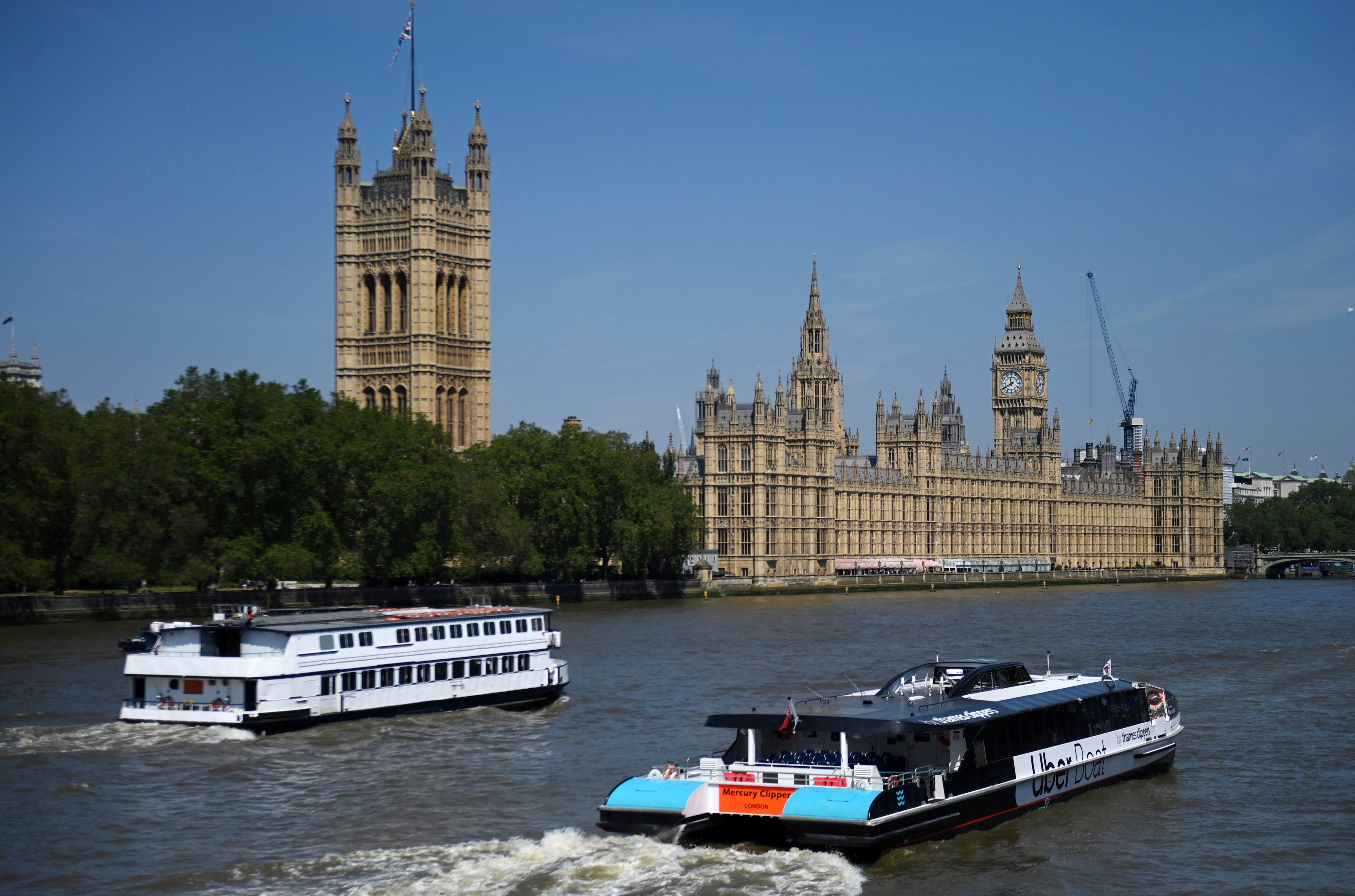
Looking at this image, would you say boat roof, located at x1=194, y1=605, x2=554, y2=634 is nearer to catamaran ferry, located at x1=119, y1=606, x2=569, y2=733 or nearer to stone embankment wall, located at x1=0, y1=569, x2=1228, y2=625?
catamaran ferry, located at x1=119, y1=606, x2=569, y2=733

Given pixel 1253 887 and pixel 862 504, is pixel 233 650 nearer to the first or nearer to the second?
pixel 1253 887

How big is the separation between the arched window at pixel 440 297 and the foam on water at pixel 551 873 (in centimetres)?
10200

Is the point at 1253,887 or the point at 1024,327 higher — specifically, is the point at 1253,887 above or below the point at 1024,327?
below

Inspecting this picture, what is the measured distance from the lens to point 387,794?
32.0 m

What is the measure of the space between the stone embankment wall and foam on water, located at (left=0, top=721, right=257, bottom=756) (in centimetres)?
1156

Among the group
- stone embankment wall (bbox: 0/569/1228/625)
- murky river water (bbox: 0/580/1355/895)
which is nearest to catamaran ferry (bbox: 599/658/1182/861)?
murky river water (bbox: 0/580/1355/895)

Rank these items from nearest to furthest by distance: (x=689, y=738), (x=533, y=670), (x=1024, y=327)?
(x=689, y=738), (x=533, y=670), (x=1024, y=327)

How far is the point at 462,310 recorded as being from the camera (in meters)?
130

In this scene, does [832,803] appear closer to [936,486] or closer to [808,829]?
[808,829]

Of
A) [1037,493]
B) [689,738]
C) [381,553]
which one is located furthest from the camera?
[1037,493]

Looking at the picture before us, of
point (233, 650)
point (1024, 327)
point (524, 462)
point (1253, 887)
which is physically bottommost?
point (1253, 887)

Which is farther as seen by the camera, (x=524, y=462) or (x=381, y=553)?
(x=524, y=462)

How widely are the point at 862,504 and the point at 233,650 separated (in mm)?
105142

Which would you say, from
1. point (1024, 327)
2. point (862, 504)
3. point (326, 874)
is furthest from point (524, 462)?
point (1024, 327)
